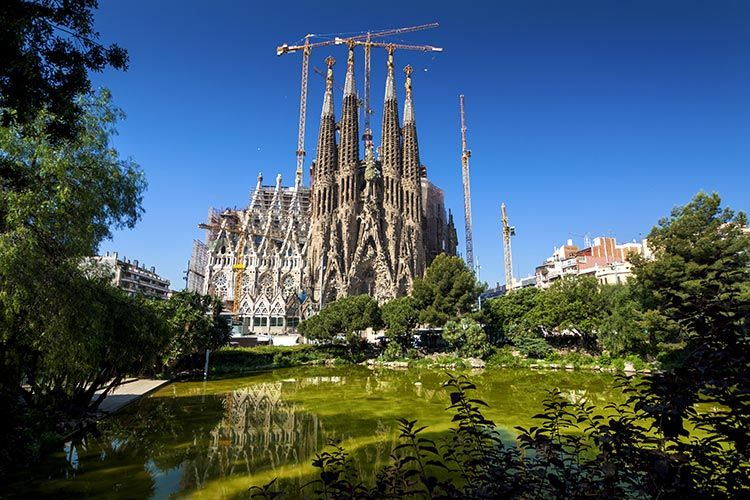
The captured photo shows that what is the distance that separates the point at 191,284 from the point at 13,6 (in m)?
74.1

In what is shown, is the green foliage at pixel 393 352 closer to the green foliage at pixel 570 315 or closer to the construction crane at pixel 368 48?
the green foliage at pixel 570 315

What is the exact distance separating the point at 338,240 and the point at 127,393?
135ft

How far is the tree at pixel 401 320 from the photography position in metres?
37.5

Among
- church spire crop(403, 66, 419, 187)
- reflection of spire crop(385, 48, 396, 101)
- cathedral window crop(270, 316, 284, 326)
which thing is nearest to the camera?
cathedral window crop(270, 316, 284, 326)

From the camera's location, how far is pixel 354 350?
3978 centimetres

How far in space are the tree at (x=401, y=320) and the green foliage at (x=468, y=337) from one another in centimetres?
378

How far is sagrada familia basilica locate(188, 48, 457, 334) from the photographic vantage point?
57406 mm

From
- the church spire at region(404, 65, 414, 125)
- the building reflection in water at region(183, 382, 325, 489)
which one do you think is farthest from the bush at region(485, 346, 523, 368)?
the church spire at region(404, 65, 414, 125)

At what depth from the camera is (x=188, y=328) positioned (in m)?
24.8

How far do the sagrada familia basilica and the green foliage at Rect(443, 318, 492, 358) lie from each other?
21119mm

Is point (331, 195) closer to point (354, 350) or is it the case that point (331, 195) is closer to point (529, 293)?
point (354, 350)

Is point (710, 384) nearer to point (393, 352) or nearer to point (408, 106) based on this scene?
point (393, 352)

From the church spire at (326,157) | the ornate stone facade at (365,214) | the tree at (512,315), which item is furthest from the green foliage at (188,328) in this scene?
the church spire at (326,157)

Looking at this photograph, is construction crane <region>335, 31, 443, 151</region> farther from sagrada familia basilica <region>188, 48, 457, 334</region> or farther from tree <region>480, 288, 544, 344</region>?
tree <region>480, 288, 544, 344</region>
